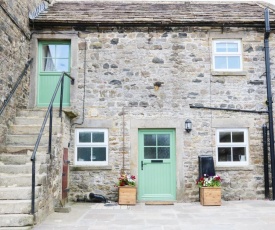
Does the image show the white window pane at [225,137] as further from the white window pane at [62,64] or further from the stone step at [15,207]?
the stone step at [15,207]

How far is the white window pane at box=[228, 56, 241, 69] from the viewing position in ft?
29.9

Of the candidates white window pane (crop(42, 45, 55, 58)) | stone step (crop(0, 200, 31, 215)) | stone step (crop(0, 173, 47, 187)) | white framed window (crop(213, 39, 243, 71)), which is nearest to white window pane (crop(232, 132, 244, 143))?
white framed window (crop(213, 39, 243, 71))

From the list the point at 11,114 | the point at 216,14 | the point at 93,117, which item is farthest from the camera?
the point at 216,14

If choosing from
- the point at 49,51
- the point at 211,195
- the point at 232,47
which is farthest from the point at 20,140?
the point at 232,47

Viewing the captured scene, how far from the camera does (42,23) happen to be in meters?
8.88

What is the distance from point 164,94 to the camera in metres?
8.91

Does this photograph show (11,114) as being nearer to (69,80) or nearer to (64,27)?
(69,80)

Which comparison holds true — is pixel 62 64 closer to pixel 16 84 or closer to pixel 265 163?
pixel 16 84

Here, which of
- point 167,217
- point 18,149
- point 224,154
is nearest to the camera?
point 167,217

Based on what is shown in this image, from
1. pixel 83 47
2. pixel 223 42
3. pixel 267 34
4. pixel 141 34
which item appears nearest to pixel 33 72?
pixel 83 47

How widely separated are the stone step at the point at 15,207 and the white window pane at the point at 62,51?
481 centimetres

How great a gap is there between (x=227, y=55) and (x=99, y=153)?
14.6ft

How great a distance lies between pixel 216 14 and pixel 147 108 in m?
3.48

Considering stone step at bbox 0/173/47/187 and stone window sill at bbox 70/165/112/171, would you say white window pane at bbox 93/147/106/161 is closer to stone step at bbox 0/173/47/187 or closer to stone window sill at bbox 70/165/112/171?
stone window sill at bbox 70/165/112/171
